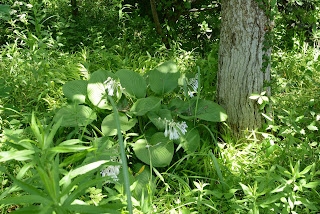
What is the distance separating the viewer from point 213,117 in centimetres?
276

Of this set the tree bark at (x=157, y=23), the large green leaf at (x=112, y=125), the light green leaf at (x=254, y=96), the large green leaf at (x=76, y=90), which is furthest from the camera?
the tree bark at (x=157, y=23)

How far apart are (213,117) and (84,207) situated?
1621mm

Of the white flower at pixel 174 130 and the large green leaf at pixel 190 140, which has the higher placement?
the white flower at pixel 174 130

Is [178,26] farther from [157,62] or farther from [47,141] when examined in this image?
[47,141]

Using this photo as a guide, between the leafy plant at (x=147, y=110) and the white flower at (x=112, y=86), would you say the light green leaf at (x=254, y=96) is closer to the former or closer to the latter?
the leafy plant at (x=147, y=110)

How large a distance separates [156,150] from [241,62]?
1011 mm

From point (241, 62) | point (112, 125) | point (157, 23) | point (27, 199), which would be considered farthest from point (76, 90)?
point (157, 23)

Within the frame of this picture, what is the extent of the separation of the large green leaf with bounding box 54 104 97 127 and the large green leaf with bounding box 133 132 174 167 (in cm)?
42

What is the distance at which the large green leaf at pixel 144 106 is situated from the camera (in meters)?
2.67

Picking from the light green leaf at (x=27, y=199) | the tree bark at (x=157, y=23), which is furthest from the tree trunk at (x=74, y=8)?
the light green leaf at (x=27, y=199)

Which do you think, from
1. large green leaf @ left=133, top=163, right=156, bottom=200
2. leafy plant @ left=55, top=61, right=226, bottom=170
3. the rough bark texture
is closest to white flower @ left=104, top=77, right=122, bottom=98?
leafy plant @ left=55, top=61, right=226, bottom=170

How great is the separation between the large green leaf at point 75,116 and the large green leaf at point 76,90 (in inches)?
7.0

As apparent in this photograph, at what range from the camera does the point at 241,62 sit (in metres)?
2.78

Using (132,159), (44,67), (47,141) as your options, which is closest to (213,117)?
(132,159)
